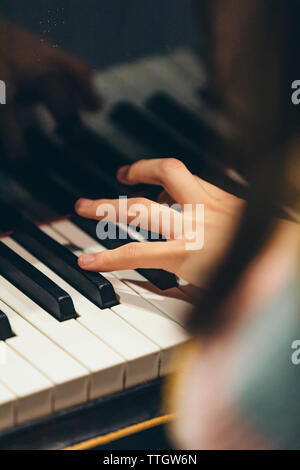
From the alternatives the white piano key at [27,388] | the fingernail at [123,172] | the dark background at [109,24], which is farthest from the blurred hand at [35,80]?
the white piano key at [27,388]

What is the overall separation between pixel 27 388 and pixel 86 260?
32cm

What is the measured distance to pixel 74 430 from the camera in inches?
47.4

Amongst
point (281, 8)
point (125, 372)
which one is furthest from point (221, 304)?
point (281, 8)

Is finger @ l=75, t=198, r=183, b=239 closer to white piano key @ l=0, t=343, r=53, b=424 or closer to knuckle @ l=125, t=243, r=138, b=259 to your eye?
knuckle @ l=125, t=243, r=138, b=259

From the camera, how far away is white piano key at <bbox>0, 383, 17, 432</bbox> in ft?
3.53

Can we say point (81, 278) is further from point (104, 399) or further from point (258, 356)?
point (258, 356)

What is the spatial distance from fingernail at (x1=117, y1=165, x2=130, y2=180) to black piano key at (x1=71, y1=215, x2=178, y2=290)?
0.11 m

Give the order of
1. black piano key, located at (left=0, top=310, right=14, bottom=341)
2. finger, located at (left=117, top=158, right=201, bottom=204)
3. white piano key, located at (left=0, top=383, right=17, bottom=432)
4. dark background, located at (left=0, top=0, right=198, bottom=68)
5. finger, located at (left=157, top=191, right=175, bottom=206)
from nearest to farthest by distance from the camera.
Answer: white piano key, located at (left=0, top=383, right=17, bottom=432)
black piano key, located at (left=0, top=310, right=14, bottom=341)
dark background, located at (left=0, top=0, right=198, bottom=68)
finger, located at (left=117, top=158, right=201, bottom=204)
finger, located at (left=157, top=191, right=175, bottom=206)

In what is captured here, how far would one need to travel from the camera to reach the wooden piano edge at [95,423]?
1150mm

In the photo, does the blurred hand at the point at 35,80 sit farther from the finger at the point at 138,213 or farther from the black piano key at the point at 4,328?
the black piano key at the point at 4,328

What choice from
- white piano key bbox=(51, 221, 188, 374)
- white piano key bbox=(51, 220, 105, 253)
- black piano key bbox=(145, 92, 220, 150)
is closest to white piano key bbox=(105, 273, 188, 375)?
white piano key bbox=(51, 221, 188, 374)

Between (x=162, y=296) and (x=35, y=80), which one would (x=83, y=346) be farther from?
(x=35, y=80)

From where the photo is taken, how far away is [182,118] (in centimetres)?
150

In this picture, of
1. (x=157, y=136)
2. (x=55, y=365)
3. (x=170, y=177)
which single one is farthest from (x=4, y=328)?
(x=157, y=136)
